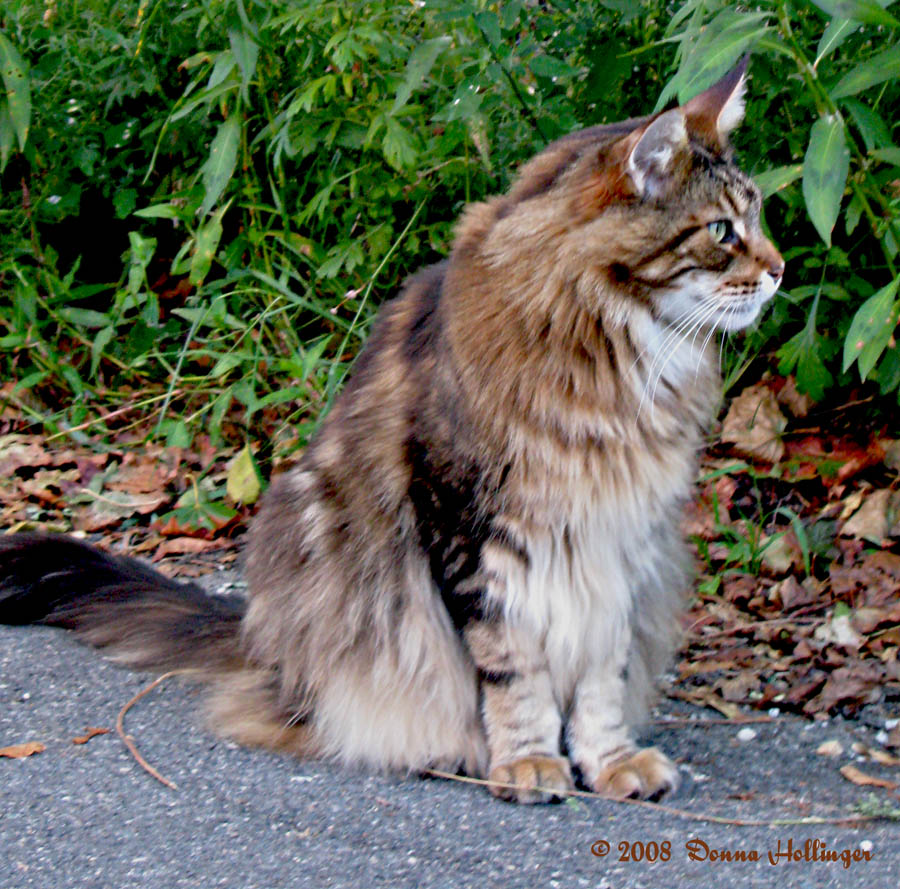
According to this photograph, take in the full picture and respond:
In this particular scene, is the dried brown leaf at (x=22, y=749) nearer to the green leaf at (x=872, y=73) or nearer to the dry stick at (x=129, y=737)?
the dry stick at (x=129, y=737)

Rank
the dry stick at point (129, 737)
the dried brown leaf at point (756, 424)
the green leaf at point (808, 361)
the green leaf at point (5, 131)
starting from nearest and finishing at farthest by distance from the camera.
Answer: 1. the dry stick at point (129, 737)
2. the green leaf at point (808, 361)
3. the dried brown leaf at point (756, 424)
4. the green leaf at point (5, 131)

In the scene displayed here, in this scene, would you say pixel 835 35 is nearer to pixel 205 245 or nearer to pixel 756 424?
pixel 756 424

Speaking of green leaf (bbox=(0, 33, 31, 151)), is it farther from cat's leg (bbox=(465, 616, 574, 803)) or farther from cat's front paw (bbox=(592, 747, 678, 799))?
cat's front paw (bbox=(592, 747, 678, 799))

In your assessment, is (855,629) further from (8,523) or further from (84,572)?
(8,523)

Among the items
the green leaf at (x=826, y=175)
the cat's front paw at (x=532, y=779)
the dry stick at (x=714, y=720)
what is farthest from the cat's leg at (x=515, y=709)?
the green leaf at (x=826, y=175)

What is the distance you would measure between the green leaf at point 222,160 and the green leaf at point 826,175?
6.90 ft

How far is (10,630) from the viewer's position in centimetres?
310

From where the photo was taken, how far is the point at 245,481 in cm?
403

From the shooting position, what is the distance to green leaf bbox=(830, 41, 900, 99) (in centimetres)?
246

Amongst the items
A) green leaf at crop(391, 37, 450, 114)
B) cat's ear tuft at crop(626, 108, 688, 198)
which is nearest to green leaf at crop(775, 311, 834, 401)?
cat's ear tuft at crop(626, 108, 688, 198)

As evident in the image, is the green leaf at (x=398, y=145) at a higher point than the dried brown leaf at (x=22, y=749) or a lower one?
higher

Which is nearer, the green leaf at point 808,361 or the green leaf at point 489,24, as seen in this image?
the green leaf at point 489,24

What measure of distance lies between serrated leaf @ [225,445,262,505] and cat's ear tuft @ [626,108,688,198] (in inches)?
81.5

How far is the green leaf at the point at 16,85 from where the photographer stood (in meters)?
3.91
